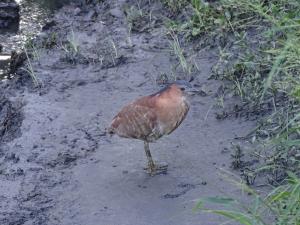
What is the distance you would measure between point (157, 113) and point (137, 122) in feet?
0.55

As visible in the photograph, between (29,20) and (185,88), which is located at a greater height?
(185,88)

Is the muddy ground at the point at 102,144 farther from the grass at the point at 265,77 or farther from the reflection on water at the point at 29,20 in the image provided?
the reflection on water at the point at 29,20

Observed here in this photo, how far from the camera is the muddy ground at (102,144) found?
563cm

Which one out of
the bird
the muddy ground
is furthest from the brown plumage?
the muddy ground

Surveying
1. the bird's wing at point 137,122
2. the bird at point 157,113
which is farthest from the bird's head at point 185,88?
the bird's wing at point 137,122

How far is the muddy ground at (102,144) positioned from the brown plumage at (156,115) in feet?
1.29

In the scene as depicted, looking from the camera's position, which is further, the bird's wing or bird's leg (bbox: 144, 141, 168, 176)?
bird's leg (bbox: 144, 141, 168, 176)

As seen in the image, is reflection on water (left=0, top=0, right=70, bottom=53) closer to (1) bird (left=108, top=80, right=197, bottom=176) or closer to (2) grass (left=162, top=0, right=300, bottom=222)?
(2) grass (left=162, top=0, right=300, bottom=222)

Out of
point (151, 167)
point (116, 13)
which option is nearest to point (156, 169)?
point (151, 167)

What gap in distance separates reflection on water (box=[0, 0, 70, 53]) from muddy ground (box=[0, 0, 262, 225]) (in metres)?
0.84

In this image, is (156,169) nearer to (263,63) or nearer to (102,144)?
(102,144)

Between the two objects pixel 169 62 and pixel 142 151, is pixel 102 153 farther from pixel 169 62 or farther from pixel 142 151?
pixel 169 62

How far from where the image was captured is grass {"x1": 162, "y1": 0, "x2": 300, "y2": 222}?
4102 millimetres

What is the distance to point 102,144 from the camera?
659cm
